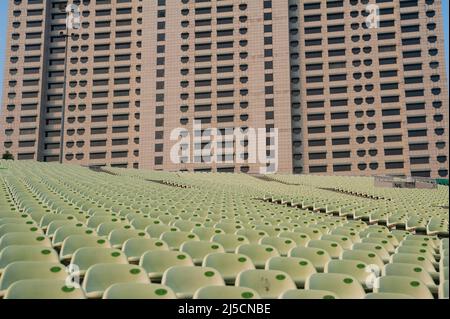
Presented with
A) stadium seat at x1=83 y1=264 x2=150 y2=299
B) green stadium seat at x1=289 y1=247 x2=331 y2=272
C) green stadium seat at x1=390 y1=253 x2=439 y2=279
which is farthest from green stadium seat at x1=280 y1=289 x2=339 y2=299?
green stadium seat at x1=390 y1=253 x2=439 y2=279

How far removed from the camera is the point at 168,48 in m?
63.6

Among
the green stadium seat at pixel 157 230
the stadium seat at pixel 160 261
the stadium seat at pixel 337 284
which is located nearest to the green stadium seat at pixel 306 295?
the stadium seat at pixel 337 284

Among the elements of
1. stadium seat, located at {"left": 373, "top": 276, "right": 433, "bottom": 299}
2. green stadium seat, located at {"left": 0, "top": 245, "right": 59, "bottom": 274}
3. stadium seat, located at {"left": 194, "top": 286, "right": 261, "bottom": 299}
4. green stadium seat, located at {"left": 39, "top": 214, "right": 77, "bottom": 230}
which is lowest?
stadium seat, located at {"left": 373, "top": 276, "right": 433, "bottom": 299}

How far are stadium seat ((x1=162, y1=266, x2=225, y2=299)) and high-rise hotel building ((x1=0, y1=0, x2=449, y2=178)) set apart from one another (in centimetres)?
5438

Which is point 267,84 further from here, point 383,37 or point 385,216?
point 385,216

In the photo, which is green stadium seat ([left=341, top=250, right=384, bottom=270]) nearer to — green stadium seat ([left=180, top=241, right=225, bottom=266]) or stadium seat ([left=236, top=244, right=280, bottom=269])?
stadium seat ([left=236, top=244, right=280, bottom=269])

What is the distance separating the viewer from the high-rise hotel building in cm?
5972

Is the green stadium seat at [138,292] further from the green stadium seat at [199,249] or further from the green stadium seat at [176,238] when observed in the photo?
the green stadium seat at [176,238]

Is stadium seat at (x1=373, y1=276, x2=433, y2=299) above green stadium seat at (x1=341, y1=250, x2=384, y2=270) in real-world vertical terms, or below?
below

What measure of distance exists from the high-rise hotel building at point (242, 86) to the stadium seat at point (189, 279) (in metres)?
54.4

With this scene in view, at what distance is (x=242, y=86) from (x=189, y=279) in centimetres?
5798

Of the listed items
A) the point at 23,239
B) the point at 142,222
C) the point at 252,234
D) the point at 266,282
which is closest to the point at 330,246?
the point at 252,234

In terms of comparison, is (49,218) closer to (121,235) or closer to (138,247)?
(121,235)
